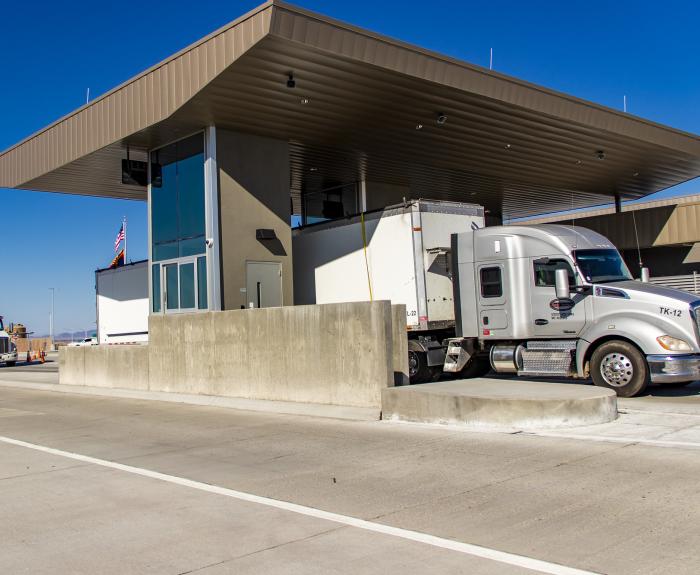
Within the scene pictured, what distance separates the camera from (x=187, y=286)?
18484mm

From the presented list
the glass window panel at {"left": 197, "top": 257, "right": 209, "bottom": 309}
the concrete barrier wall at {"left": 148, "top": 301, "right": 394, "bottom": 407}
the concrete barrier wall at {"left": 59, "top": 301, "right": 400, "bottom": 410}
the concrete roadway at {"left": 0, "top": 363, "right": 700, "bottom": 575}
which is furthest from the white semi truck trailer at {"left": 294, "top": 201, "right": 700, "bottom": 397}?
the glass window panel at {"left": 197, "top": 257, "right": 209, "bottom": 309}

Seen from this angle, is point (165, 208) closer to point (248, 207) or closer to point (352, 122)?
point (248, 207)

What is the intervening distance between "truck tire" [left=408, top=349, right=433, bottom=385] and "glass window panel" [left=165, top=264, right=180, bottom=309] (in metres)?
7.05

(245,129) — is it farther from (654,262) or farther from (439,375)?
(654,262)

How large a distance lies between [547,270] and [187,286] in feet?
31.0

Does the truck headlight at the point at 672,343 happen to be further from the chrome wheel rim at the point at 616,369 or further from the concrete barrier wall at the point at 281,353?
the concrete barrier wall at the point at 281,353

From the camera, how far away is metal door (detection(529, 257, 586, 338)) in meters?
12.9

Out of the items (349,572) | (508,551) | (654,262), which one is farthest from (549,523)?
(654,262)

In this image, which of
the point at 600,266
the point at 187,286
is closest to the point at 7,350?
the point at 187,286

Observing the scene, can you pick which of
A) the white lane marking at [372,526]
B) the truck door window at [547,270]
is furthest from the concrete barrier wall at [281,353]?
the white lane marking at [372,526]

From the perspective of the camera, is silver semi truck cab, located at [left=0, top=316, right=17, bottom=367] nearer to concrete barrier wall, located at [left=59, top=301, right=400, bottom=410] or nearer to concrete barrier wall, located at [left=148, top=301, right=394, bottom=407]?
concrete barrier wall, located at [left=59, top=301, right=400, bottom=410]

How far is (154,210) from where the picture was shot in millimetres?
19828

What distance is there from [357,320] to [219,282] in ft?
20.0

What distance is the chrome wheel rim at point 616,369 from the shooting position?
12.1m
